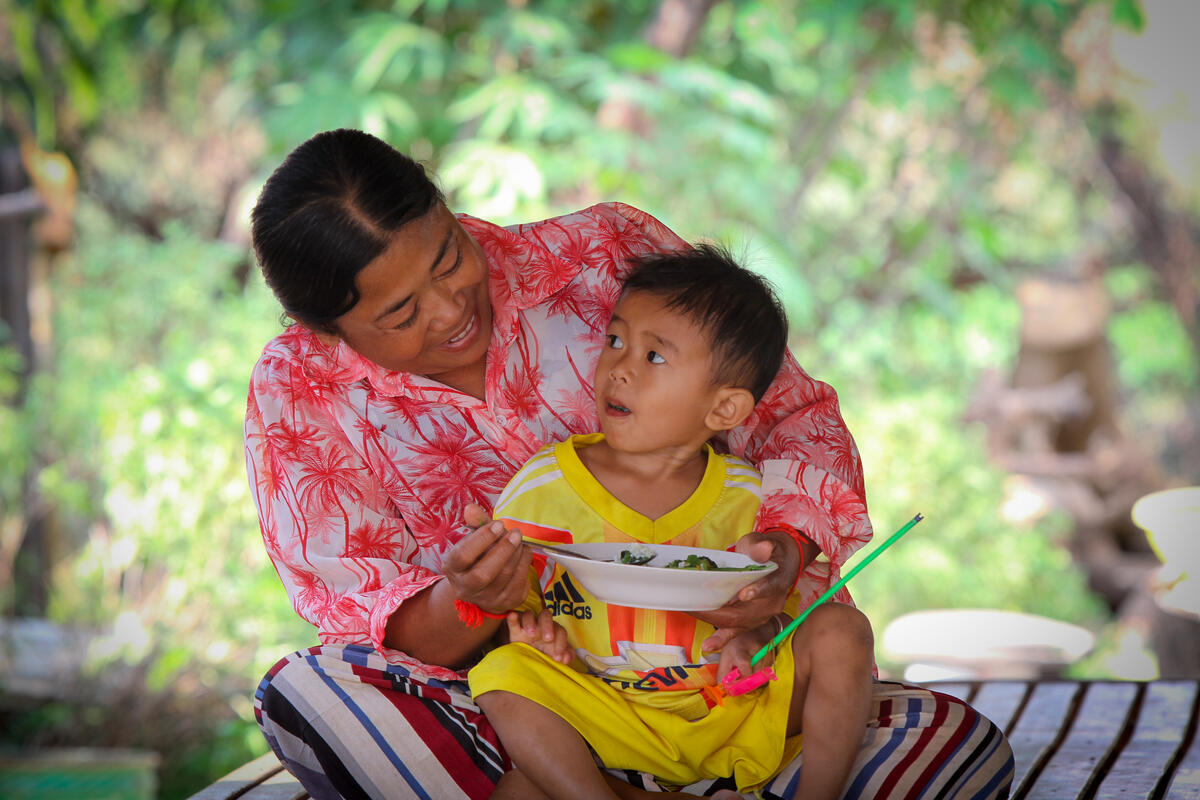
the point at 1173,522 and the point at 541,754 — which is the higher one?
the point at 1173,522

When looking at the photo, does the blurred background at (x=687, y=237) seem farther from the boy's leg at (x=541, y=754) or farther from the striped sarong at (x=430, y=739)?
the boy's leg at (x=541, y=754)

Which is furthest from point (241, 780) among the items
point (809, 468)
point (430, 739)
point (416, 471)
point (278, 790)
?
point (809, 468)

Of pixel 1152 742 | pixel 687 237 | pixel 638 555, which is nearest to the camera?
pixel 638 555

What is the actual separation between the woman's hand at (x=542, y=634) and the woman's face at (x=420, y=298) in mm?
425

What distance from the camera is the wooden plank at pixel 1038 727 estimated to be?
2.16 meters

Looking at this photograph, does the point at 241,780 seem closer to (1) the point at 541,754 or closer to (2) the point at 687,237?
(1) the point at 541,754

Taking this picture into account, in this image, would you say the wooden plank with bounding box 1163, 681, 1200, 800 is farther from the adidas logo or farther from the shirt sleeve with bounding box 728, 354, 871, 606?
the adidas logo

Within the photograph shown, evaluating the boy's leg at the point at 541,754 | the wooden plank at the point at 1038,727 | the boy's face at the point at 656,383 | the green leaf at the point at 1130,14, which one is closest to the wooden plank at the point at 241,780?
the boy's leg at the point at 541,754

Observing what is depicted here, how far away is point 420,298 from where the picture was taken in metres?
1.71

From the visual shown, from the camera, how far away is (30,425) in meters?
4.46

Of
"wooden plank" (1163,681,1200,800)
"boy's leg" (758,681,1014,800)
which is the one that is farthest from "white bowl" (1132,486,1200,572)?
"boy's leg" (758,681,1014,800)

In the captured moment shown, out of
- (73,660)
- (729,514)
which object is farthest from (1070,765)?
(73,660)

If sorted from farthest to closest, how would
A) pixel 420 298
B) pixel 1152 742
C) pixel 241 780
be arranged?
pixel 1152 742 → pixel 241 780 → pixel 420 298

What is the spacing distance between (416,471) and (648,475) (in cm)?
40
